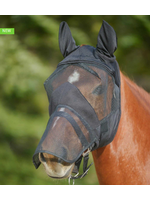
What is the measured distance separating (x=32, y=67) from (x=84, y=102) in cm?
292

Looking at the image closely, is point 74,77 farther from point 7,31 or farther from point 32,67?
point 7,31

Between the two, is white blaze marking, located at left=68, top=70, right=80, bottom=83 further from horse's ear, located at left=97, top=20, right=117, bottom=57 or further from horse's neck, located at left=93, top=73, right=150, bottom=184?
horse's neck, located at left=93, top=73, right=150, bottom=184

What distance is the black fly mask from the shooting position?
3.04ft

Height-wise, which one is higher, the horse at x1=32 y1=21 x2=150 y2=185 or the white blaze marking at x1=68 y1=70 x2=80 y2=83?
the white blaze marking at x1=68 y1=70 x2=80 y2=83

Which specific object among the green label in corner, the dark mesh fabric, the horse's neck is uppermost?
the green label in corner

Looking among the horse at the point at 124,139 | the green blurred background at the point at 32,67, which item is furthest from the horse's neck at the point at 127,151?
the green blurred background at the point at 32,67

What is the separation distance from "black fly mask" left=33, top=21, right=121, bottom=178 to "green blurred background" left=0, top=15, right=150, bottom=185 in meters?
2.64

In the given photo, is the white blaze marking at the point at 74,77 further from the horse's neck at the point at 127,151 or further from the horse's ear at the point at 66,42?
the horse's neck at the point at 127,151

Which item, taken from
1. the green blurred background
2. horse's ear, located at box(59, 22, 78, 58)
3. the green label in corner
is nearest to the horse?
horse's ear, located at box(59, 22, 78, 58)

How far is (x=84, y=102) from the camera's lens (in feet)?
3.26

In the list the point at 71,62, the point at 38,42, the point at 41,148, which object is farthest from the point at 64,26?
the point at 38,42

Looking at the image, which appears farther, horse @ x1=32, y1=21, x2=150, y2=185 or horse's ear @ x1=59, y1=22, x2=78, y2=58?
horse's ear @ x1=59, y1=22, x2=78, y2=58

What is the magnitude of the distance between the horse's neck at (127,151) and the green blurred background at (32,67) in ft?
8.21

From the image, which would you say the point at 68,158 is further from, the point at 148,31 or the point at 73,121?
the point at 148,31
